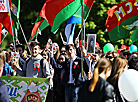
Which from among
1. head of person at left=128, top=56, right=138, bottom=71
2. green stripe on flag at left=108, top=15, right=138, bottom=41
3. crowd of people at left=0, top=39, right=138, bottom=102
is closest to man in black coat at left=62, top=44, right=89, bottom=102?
crowd of people at left=0, top=39, right=138, bottom=102

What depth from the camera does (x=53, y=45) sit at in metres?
12.4

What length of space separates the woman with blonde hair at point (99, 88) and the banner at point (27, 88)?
259 centimetres

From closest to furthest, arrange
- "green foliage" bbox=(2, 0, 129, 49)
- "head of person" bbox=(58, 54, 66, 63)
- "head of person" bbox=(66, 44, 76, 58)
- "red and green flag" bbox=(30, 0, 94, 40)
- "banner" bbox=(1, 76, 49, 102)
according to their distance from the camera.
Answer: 1. "banner" bbox=(1, 76, 49, 102)
2. "head of person" bbox=(66, 44, 76, 58)
3. "red and green flag" bbox=(30, 0, 94, 40)
4. "head of person" bbox=(58, 54, 66, 63)
5. "green foliage" bbox=(2, 0, 129, 49)

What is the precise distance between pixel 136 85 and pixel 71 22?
4.97m

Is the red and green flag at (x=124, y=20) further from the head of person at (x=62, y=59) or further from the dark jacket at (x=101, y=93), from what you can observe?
the dark jacket at (x=101, y=93)

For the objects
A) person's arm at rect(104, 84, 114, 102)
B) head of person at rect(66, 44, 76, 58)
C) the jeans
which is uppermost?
head of person at rect(66, 44, 76, 58)

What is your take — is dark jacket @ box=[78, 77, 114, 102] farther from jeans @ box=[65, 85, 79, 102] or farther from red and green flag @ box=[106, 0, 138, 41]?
red and green flag @ box=[106, 0, 138, 41]

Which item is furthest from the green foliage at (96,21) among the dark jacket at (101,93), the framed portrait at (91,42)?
the dark jacket at (101,93)

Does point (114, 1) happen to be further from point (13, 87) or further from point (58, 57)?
point (13, 87)

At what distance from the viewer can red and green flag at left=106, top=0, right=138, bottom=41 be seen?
12.4 meters

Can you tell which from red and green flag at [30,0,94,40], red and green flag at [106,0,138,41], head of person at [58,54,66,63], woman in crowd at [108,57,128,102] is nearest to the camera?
woman in crowd at [108,57,128,102]

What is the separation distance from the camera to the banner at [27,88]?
26.8ft

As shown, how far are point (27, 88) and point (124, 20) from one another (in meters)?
5.44

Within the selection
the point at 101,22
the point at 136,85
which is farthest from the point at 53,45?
the point at 101,22
